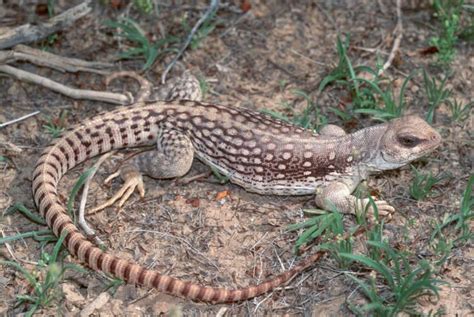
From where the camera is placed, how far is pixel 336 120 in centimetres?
811

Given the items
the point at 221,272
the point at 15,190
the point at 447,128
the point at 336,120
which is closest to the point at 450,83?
the point at 447,128

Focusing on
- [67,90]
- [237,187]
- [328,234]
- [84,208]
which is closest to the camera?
[328,234]

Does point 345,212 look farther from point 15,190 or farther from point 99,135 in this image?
point 15,190

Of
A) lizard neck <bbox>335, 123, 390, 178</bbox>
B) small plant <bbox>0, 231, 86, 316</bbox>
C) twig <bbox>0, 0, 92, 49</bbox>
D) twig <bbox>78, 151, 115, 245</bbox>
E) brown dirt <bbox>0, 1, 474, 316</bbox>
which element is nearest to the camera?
small plant <bbox>0, 231, 86, 316</bbox>

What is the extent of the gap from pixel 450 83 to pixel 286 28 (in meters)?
2.15

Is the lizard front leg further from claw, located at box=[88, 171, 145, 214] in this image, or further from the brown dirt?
claw, located at box=[88, 171, 145, 214]

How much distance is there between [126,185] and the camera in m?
7.25

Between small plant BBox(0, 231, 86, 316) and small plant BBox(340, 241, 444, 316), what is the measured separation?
2428 mm

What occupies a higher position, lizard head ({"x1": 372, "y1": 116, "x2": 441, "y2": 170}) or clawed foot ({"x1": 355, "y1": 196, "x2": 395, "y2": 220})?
lizard head ({"x1": 372, "y1": 116, "x2": 441, "y2": 170})

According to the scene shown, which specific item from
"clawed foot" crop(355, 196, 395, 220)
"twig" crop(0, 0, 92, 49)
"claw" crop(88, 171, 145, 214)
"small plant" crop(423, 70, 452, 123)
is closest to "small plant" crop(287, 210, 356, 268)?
"clawed foot" crop(355, 196, 395, 220)

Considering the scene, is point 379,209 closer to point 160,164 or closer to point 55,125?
point 160,164

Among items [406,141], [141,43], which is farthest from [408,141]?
[141,43]

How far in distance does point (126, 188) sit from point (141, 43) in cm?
232

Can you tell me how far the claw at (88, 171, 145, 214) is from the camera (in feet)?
23.4
